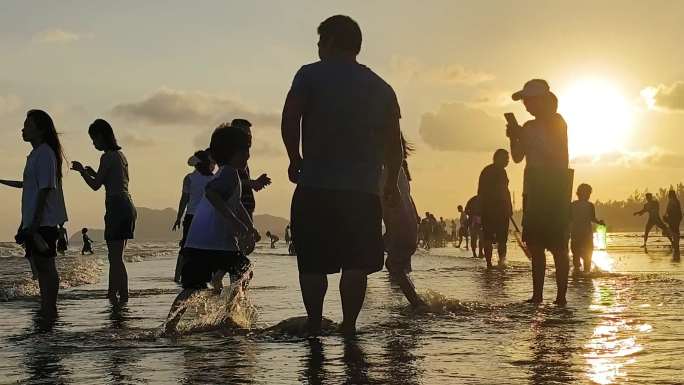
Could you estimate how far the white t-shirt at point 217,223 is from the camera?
21.5ft

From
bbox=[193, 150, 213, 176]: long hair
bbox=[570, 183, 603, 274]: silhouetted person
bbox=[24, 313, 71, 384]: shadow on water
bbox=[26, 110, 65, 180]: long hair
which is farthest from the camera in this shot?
bbox=[570, 183, 603, 274]: silhouetted person

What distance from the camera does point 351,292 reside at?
5859 mm

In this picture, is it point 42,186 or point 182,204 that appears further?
point 182,204

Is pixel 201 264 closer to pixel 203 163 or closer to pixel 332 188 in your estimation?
pixel 332 188

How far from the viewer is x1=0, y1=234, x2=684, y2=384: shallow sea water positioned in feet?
14.4

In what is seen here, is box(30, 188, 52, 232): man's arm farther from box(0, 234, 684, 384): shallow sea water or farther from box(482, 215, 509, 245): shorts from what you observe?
box(482, 215, 509, 245): shorts

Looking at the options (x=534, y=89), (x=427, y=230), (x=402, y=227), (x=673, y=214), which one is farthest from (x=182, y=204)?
(x=427, y=230)

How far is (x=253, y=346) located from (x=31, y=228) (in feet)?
8.59

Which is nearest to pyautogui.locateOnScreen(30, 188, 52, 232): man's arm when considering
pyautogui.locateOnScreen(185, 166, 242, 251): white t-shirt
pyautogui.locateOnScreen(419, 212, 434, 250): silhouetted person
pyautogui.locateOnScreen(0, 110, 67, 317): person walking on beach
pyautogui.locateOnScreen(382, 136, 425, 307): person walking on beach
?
pyautogui.locateOnScreen(0, 110, 67, 317): person walking on beach

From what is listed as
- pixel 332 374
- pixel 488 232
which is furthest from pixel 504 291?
pixel 332 374

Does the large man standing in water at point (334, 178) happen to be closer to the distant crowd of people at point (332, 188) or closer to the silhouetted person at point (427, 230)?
the distant crowd of people at point (332, 188)

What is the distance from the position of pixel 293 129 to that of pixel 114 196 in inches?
169

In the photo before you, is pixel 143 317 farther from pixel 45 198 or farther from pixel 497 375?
pixel 497 375

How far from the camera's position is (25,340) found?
6.30 metres
